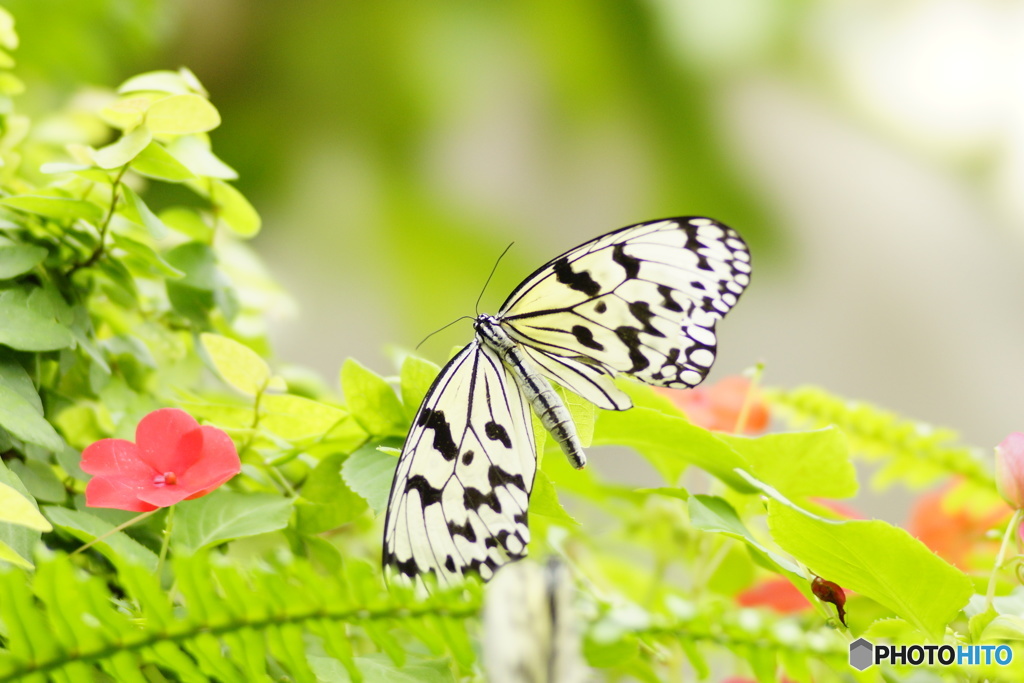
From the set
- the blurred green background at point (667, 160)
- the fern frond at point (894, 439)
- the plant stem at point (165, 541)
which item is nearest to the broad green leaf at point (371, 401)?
the plant stem at point (165, 541)

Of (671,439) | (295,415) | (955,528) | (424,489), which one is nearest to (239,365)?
(295,415)

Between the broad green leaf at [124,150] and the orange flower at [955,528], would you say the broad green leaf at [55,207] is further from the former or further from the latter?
the orange flower at [955,528]

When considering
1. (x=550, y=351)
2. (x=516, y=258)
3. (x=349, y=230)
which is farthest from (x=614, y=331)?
(x=349, y=230)

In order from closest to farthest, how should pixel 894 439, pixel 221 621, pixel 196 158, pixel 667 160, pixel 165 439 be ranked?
pixel 221 621 → pixel 165 439 → pixel 196 158 → pixel 894 439 → pixel 667 160

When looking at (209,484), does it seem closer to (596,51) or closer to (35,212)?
(35,212)

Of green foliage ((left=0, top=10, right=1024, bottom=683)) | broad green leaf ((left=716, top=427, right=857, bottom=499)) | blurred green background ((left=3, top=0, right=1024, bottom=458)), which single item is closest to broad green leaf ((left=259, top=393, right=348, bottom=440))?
green foliage ((left=0, top=10, right=1024, bottom=683))

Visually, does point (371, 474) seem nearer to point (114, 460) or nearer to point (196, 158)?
point (114, 460)
